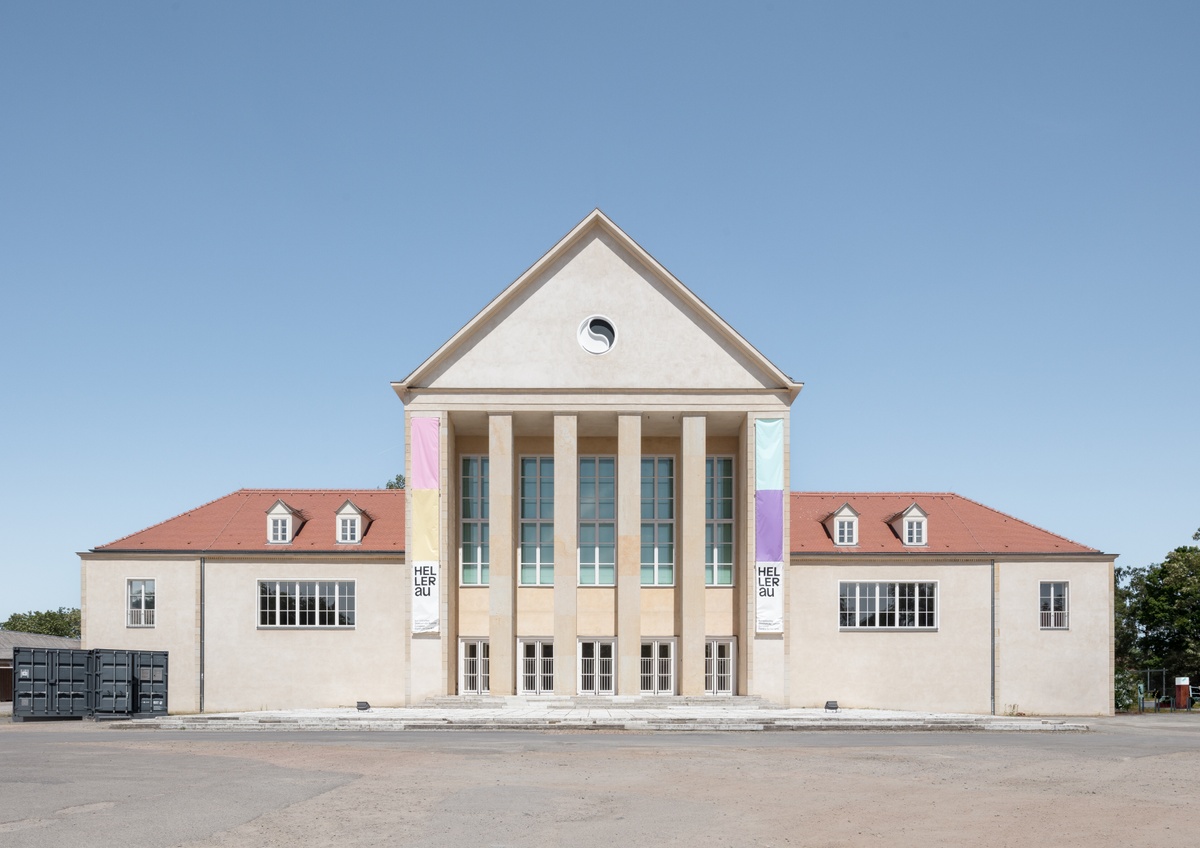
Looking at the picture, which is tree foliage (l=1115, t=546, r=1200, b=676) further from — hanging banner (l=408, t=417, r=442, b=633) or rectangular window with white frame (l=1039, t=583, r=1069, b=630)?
hanging banner (l=408, t=417, r=442, b=633)

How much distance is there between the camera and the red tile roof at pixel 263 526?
147 ft

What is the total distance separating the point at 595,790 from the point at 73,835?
7.94 meters

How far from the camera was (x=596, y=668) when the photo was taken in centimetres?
4406

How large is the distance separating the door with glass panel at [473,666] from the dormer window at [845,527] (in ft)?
43.6

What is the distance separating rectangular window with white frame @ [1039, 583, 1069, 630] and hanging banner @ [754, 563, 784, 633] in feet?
32.2

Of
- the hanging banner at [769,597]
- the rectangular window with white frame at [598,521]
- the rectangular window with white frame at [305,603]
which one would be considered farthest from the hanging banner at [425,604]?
the hanging banner at [769,597]

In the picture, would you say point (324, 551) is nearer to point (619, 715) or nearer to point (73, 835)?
point (619, 715)

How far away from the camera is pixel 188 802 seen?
60.4ft

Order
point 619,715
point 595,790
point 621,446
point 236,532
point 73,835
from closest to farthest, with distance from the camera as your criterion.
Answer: point 73,835 → point 595,790 → point 619,715 → point 621,446 → point 236,532

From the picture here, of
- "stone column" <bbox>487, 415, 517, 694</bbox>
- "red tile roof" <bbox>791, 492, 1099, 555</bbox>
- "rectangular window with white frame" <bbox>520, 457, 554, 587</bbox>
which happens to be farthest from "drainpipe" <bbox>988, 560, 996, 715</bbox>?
"stone column" <bbox>487, 415, 517, 694</bbox>

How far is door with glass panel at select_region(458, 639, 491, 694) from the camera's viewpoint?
43.7 metres

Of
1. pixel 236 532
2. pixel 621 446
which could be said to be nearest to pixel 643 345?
pixel 621 446

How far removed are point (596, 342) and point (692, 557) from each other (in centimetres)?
819

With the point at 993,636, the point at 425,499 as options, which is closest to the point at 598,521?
the point at 425,499
